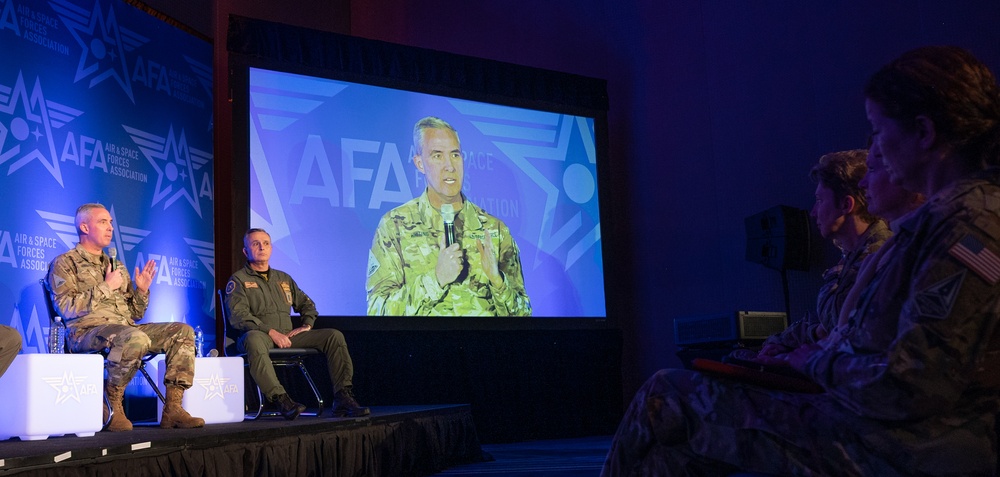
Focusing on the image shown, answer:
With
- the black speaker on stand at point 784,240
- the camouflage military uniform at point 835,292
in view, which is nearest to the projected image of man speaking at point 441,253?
the black speaker on stand at point 784,240

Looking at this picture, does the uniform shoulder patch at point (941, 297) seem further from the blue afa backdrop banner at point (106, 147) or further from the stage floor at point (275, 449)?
the blue afa backdrop banner at point (106, 147)

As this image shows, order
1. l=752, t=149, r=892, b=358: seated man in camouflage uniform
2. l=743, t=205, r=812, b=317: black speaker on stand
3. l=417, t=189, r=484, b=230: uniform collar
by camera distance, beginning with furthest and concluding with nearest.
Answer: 1. l=417, t=189, r=484, b=230: uniform collar
2. l=743, t=205, r=812, b=317: black speaker on stand
3. l=752, t=149, r=892, b=358: seated man in camouflage uniform

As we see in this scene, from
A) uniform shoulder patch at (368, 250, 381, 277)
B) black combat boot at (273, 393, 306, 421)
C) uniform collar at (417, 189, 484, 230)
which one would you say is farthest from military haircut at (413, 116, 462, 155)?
black combat boot at (273, 393, 306, 421)

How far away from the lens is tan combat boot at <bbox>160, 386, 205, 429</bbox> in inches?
151

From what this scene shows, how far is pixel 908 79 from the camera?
122 cm

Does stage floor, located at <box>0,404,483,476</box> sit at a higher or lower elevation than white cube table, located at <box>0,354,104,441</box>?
lower

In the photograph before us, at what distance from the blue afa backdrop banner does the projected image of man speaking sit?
1.23 meters

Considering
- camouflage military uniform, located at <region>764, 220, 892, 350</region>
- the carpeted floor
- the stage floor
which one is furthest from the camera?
the carpeted floor

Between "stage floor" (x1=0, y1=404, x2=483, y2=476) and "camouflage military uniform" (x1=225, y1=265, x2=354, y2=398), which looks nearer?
"stage floor" (x1=0, y1=404, x2=483, y2=476)

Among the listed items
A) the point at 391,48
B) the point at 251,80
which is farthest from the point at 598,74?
the point at 251,80

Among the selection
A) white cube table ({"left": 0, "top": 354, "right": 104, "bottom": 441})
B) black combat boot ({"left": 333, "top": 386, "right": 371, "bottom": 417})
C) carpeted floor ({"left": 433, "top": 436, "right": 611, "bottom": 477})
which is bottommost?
carpeted floor ({"left": 433, "top": 436, "right": 611, "bottom": 477})

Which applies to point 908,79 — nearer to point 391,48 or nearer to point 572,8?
point 391,48

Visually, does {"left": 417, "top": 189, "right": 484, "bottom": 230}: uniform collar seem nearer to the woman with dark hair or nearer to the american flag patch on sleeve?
the woman with dark hair

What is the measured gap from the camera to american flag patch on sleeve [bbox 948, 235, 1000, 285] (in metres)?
1.06
